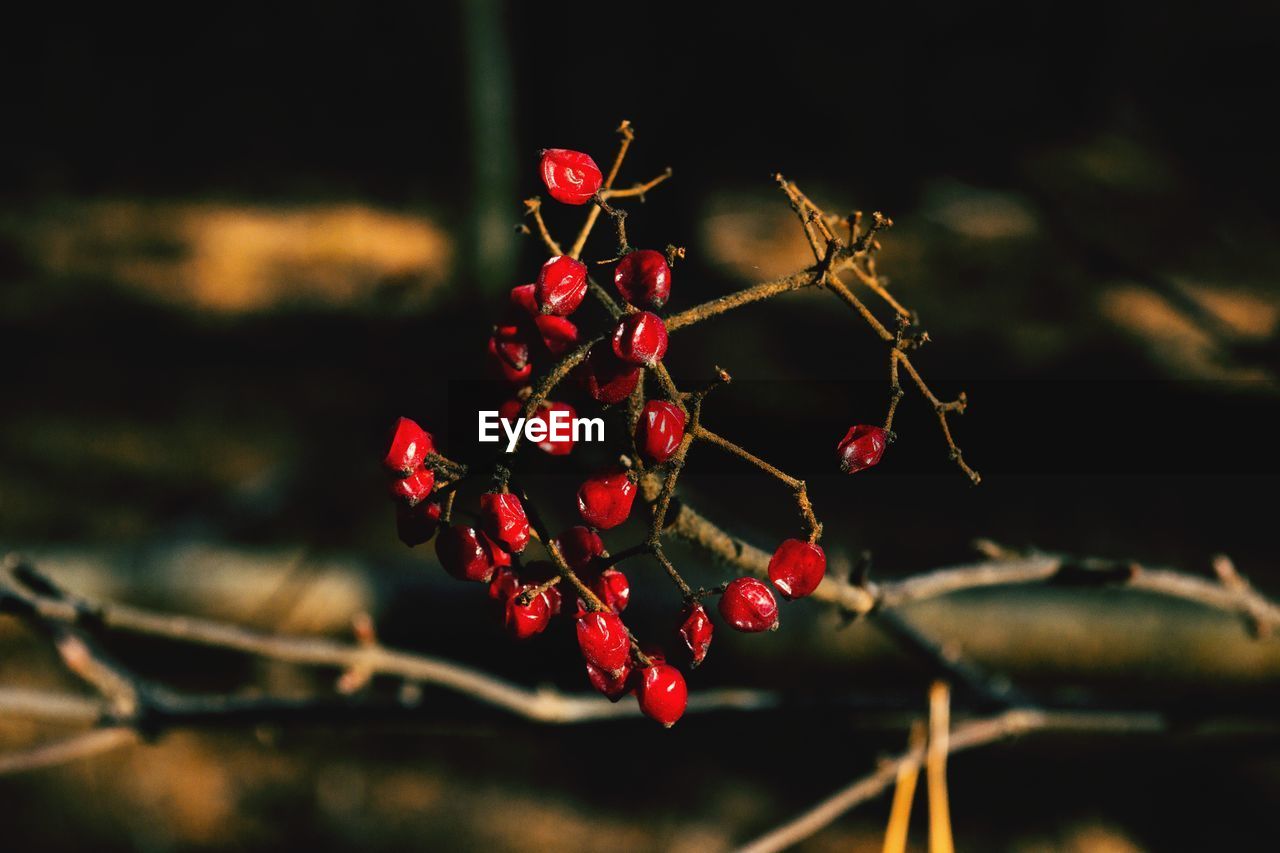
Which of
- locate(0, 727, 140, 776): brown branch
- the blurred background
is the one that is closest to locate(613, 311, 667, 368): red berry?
locate(0, 727, 140, 776): brown branch

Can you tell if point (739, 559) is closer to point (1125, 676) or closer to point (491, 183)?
point (491, 183)

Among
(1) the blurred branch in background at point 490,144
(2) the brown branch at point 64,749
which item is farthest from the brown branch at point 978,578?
(1) the blurred branch in background at point 490,144

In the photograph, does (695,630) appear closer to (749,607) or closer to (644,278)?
(749,607)

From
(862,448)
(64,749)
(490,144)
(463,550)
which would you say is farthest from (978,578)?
(490,144)

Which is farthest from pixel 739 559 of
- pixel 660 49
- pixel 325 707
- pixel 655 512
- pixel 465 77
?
pixel 465 77

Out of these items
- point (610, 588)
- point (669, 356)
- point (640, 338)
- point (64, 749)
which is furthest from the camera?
point (669, 356)

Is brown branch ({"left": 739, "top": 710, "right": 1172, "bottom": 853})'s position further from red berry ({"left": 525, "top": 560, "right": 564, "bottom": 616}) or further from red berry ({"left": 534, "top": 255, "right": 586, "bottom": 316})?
red berry ({"left": 534, "top": 255, "right": 586, "bottom": 316})
